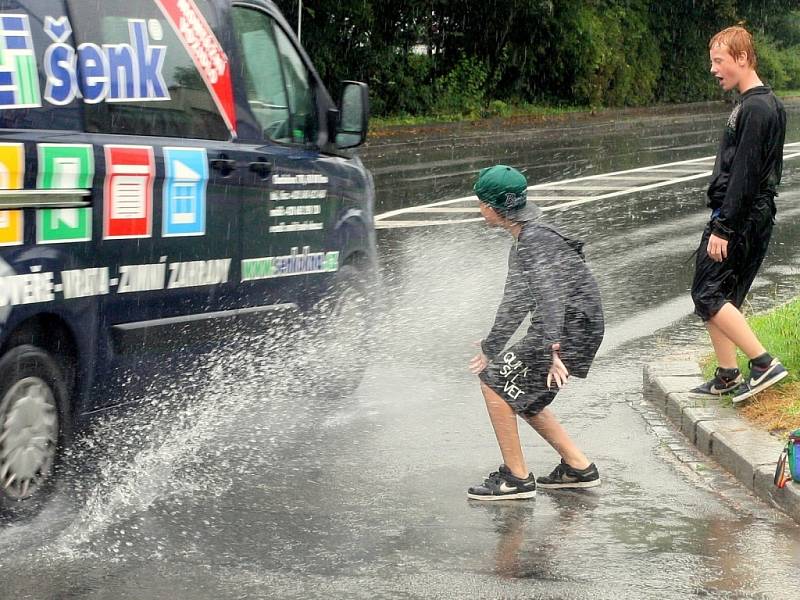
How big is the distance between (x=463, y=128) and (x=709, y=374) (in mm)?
23023

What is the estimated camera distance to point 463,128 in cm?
3014

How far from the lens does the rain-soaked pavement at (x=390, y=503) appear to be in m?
4.66

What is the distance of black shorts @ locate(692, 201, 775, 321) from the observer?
22.2ft

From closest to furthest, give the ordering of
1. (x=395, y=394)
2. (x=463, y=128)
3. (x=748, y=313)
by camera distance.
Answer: (x=395, y=394) < (x=748, y=313) < (x=463, y=128)

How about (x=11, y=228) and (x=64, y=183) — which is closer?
(x=11, y=228)

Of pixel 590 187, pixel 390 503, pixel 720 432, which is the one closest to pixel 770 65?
pixel 590 187

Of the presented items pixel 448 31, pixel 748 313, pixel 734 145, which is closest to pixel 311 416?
pixel 734 145

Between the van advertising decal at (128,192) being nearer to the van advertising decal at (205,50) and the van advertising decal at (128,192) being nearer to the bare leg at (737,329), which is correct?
the van advertising decal at (205,50)

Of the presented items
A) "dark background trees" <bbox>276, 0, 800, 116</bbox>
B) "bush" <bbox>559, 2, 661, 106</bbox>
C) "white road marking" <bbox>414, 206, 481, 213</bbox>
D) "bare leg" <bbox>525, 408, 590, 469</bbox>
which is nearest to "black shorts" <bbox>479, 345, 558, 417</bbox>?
"bare leg" <bbox>525, 408, 590, 469</bbox>

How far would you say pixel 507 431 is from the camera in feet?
18.9

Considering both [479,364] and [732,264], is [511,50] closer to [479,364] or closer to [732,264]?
[732,264]

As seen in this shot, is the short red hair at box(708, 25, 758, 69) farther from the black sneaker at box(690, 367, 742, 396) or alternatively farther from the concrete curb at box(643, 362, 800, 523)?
the concrete curb at box(643, 362, 800, 523)

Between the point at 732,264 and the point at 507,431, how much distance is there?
5.75 ft

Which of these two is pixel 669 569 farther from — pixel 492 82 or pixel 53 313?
pixel 492 82
